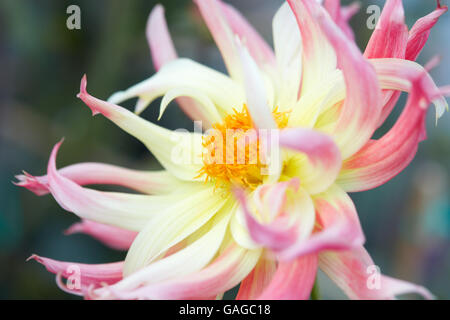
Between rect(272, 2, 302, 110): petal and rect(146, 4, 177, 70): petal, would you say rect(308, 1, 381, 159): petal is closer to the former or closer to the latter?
rect(272, 2, 302, 110): petal

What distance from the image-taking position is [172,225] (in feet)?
2.18

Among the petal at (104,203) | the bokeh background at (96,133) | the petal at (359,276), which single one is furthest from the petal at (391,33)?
the bokeh background at (96,133)

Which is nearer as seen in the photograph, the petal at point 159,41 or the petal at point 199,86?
the petal at point 199,86

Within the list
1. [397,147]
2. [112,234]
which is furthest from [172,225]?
[397,147]

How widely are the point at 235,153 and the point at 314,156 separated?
0.14 m

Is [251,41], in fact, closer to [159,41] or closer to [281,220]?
[159,41]

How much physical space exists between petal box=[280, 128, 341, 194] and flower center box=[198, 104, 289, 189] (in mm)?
63

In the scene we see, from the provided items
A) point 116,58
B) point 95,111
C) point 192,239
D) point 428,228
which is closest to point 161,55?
point 95,111

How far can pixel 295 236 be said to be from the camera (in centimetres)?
52

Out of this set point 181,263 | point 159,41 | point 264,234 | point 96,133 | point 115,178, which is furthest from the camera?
point 96,133

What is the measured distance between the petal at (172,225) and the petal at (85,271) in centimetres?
3

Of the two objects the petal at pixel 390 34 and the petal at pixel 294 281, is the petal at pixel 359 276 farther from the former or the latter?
the petal at pixel 390 34

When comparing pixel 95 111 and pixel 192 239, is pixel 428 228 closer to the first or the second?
pixel 192 239

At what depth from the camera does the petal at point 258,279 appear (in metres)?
0.61
